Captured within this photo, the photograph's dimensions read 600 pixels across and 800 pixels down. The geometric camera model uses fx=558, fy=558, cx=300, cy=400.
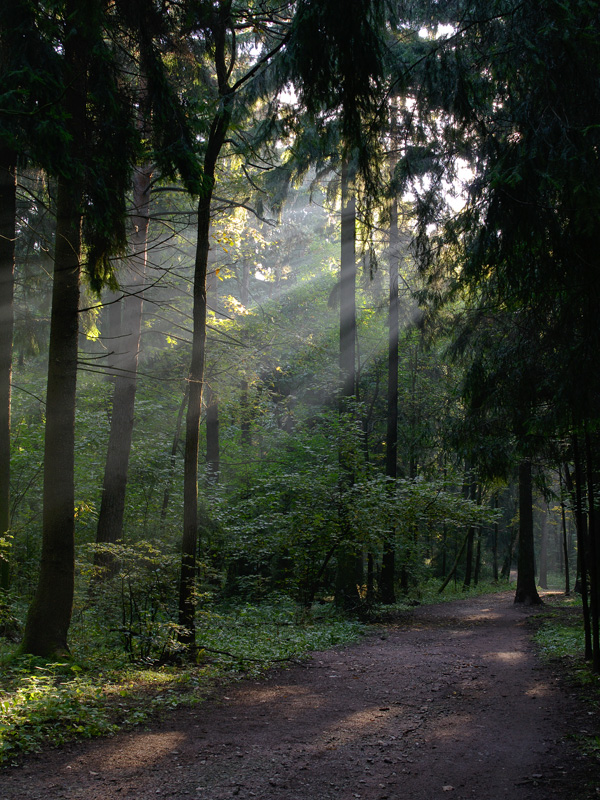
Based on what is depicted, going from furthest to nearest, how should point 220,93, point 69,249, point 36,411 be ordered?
1. point 36,411
2. point 220,93
3. point 69,249

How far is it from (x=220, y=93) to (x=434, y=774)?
884 centimetres

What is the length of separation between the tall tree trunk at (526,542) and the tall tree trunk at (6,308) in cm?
1285

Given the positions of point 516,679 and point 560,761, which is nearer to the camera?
point 560,761

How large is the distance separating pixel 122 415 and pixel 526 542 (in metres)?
11.6

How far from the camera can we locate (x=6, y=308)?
848 centimetres

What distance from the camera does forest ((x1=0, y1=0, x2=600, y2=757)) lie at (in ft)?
15.4

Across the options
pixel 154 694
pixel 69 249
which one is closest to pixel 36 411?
pixel 69 249

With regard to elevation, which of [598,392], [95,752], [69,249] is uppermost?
[69,249]

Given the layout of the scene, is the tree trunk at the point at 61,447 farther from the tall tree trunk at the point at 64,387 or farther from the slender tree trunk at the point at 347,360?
the slender tree trunk at the point at 347,360

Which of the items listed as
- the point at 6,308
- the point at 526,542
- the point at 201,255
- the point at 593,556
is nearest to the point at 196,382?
the point at 201,255

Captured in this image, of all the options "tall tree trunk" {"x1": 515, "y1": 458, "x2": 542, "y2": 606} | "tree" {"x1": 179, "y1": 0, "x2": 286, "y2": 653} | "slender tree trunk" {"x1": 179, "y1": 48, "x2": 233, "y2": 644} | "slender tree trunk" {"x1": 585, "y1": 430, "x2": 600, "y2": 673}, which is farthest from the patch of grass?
"tall tree trunk" {"x1": 515, "y1": 458, "x2": 542, "y2": 606}

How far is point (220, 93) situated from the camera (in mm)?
8430

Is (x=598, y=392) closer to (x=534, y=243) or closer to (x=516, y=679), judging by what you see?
(x=534, y=243)

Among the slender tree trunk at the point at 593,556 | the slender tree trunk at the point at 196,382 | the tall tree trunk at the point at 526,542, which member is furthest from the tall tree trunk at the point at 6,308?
the tall tree trunk at the point at 526,542
